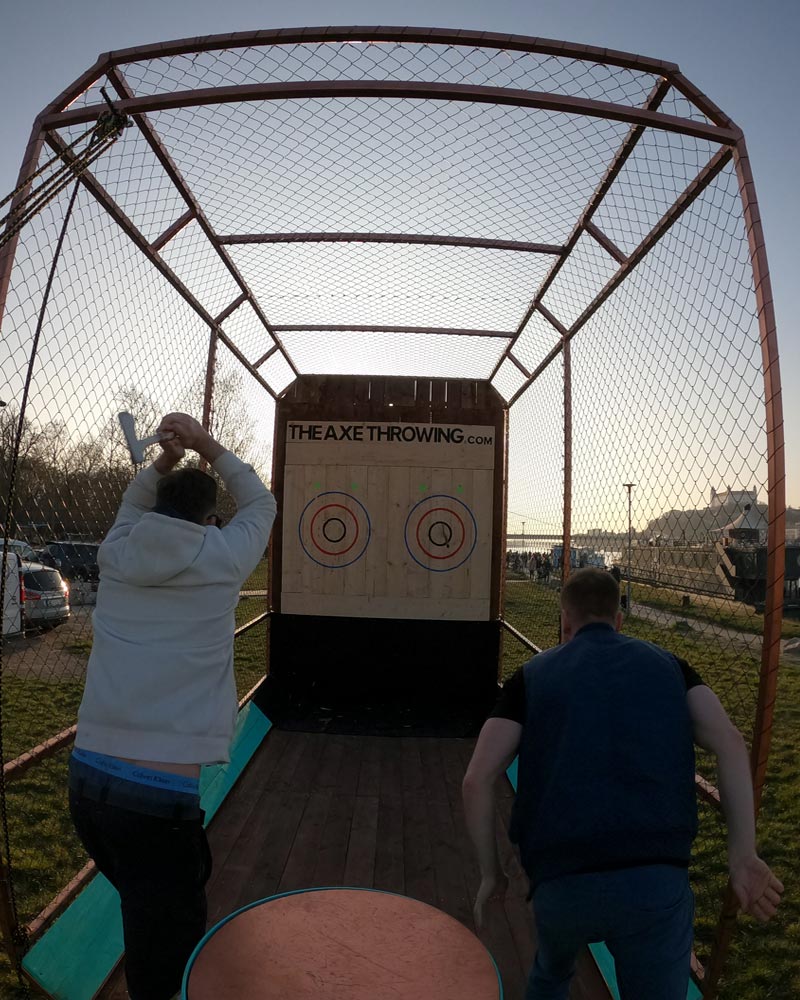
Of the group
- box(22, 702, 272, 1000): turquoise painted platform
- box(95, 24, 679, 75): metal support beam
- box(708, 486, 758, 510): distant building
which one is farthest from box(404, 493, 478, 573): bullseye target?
box(95, 24, 679, 75): metal support beam

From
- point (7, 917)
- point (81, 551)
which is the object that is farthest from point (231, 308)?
point (81, 551)

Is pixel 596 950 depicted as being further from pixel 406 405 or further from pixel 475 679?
pixel 406 405

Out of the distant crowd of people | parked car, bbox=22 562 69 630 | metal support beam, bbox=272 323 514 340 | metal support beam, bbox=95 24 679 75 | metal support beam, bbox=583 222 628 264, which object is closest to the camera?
metal support beam, bbox=95 24 679 75

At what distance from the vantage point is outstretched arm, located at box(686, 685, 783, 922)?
1.30 metres

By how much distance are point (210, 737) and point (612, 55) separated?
89.8 inches

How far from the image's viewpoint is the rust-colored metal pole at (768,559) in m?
1.84

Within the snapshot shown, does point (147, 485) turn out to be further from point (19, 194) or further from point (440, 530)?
point (440, 530)

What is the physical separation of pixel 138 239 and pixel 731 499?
2.61m

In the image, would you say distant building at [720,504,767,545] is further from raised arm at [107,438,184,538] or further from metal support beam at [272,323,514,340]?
metal support beam at [272,323,514,340]

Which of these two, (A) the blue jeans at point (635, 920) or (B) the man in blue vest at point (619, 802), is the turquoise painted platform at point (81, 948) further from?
(A) the blue jeans at point (635, 920)

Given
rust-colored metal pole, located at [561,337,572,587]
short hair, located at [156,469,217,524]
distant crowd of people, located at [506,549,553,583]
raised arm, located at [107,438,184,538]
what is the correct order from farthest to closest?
distant crowd of people, located at [506,549,553,583] < rust-colored metal pole, located at [561,337,572,587] < raised arm, located at [107,438,184,538] < short hair, located at [156,469,217,524]

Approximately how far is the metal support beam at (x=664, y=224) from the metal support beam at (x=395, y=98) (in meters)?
0.10

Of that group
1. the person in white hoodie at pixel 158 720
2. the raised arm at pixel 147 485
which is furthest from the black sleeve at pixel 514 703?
the raised arm at pixel 147 485

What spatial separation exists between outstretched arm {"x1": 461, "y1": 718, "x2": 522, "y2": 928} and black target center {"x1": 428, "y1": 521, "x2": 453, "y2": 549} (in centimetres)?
379
